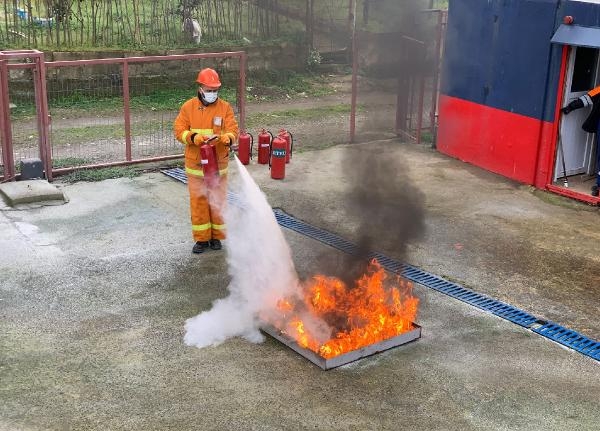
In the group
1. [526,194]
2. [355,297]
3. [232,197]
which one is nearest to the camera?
[355,297]

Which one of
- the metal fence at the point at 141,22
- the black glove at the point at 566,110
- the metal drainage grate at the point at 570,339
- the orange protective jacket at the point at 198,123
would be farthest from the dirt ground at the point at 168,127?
the metal drainage grate at the point at 570,339

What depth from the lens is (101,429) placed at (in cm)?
457

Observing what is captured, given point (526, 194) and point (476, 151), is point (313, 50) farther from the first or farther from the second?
point (526, 194)

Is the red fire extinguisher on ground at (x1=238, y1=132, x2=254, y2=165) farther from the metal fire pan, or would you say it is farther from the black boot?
the metal fire pan

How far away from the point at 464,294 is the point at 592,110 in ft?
14.2

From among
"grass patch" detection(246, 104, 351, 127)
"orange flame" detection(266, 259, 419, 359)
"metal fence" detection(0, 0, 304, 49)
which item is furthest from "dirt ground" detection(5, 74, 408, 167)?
"orange flame" detection(266, 259, 419, 359)

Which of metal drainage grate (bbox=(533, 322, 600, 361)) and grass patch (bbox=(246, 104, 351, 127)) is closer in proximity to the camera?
metal drainage grate (bbox=(533, 322, 600, 361))

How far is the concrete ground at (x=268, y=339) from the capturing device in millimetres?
4844

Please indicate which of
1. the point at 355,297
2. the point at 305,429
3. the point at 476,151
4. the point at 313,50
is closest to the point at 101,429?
the point at 305,429

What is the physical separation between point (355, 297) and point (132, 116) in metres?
8.84

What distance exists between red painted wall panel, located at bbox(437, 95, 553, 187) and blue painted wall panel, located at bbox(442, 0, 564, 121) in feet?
0.45

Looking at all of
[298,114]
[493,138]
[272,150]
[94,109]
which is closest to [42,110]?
[272,150]

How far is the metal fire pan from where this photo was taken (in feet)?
17.6

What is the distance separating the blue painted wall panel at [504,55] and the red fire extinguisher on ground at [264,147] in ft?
10.0
